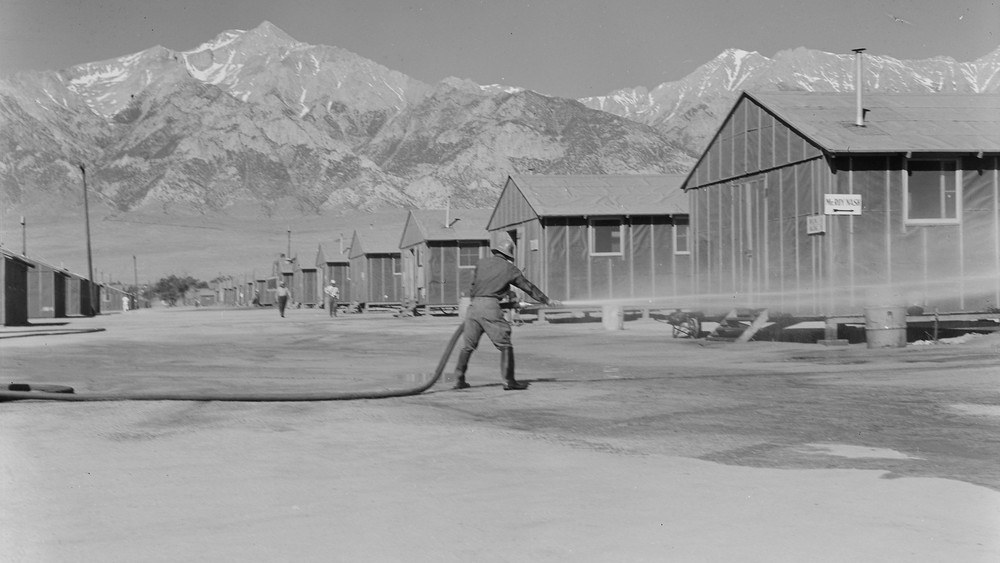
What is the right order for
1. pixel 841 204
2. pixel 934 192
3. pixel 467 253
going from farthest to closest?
1. pixel 467 253
2. pixel 934 192
3. pixel 841 204

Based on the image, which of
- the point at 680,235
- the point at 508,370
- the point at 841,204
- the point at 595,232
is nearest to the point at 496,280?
the point at 508,370

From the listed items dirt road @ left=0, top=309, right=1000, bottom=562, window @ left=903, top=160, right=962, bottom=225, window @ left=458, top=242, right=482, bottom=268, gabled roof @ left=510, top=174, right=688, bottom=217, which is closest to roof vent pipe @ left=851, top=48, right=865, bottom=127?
window @ left=903, top=160, right=962, bottom=225

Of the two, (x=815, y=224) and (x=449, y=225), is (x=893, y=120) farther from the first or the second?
(x=449, y=225)

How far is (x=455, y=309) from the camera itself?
46844 millimetres

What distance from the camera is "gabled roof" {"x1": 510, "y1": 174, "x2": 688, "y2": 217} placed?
35.1 m

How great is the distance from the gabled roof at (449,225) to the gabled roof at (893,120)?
22.3m

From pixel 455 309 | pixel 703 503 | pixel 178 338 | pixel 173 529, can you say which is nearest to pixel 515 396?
pixel 703 503

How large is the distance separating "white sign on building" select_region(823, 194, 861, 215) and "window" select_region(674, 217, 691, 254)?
14.5 meters

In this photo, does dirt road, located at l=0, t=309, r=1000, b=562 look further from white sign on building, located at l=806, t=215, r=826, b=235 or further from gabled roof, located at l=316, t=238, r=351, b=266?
gabled roof, located at l=316, t=238, r=351, b=266

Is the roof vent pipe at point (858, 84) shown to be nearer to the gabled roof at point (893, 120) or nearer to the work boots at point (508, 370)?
the gabled roof at point (893, 120)

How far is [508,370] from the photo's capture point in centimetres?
1298

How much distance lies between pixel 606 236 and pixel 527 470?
27948mm

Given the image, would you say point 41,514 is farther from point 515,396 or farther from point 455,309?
point 455,309

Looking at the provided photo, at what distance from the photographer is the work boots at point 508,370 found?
1295 cm
